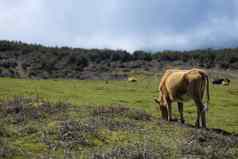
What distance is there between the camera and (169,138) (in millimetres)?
13695

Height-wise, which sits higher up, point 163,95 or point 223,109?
point 163,95

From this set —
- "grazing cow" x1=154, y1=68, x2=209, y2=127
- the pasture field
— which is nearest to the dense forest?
"grazing cow" x1=154, y1=68, x2=209, y2=127

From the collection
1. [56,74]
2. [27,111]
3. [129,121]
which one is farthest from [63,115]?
[56,74]

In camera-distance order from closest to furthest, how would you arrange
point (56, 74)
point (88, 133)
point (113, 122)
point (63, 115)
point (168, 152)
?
point (168, 152), point (88, 133), point (113, 122), point (63, 115), point (56, 74)

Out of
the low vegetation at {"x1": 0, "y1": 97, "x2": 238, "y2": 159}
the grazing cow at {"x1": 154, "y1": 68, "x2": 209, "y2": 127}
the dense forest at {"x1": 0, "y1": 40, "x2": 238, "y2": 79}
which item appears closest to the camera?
the low vegetation at {"x1": 0, "y1": 97, "x2": 238, "y2": 159}

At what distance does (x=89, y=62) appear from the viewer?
311 ft

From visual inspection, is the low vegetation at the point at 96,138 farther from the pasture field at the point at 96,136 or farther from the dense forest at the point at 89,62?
the dense forest at the point at 89,62

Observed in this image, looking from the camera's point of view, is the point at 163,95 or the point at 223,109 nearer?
the point at 163,95

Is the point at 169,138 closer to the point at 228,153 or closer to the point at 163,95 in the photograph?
the point at 228,153

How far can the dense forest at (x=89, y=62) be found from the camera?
73.1 metres

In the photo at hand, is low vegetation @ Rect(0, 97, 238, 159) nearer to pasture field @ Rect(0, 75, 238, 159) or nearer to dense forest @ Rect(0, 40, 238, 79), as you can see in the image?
pasture field @ Rect(0, 75, 238, 159)

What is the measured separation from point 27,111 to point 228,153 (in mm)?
7663

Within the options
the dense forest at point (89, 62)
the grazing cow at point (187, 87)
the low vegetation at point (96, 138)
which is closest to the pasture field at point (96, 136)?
the low vegetation at point (96, 138)

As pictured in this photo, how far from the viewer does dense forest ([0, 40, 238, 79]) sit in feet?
240
